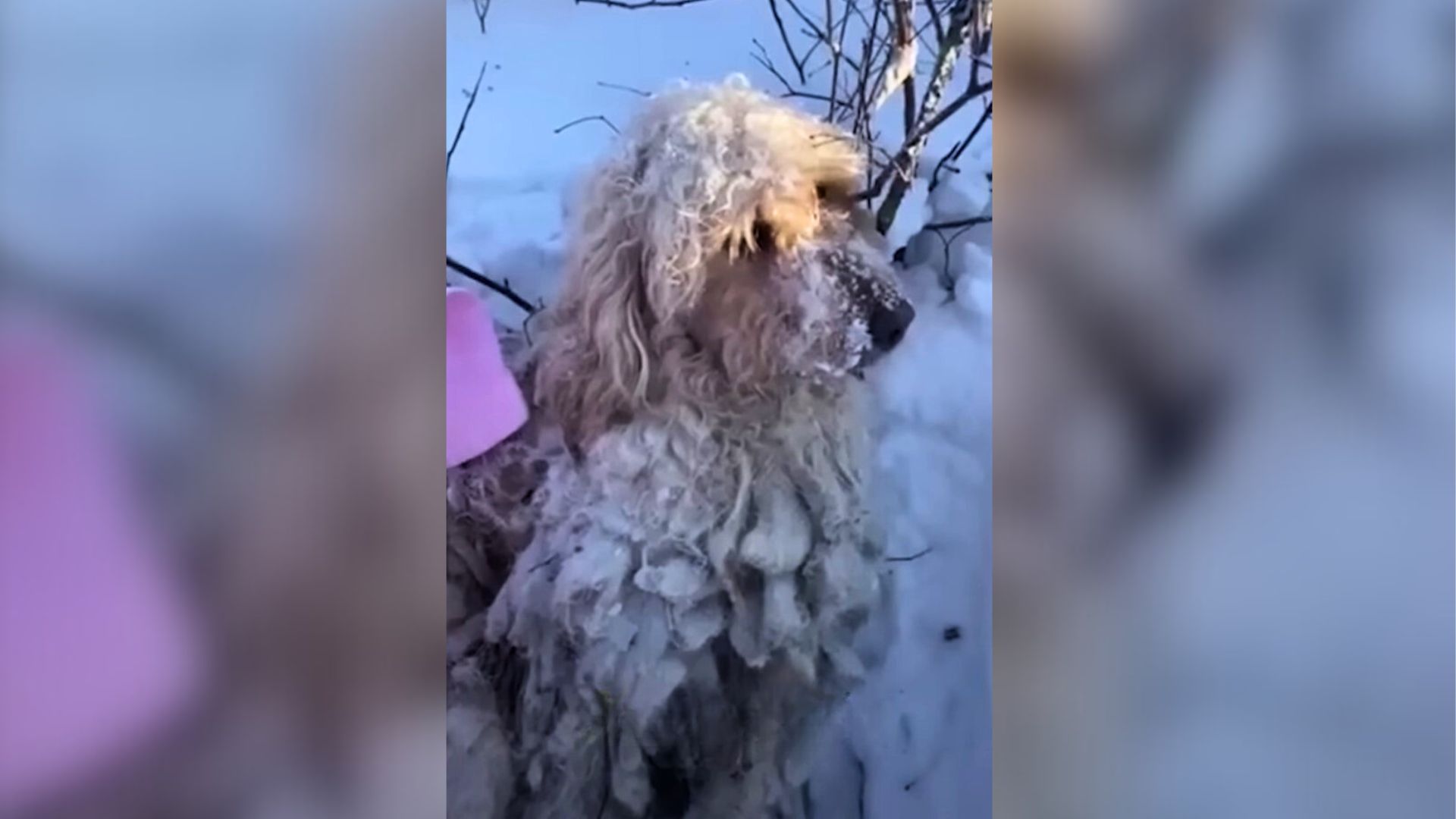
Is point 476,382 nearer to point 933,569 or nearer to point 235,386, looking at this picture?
point 235,386

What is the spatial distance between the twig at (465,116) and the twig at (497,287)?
0.07 metres

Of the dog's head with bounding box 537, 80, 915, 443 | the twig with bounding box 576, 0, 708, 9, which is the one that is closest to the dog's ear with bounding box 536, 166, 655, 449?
the dog's head with bounding box 537, 80, 915, 443

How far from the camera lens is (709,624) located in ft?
2.48

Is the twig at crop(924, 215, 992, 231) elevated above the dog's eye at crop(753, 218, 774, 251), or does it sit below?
above

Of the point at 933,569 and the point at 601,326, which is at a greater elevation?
the point at 601,326

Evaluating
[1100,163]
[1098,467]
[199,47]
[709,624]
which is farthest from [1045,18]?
[199,47]

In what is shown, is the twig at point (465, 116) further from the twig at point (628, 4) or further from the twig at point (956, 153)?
the twig at point (956, 153)

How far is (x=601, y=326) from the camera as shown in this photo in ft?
2.48

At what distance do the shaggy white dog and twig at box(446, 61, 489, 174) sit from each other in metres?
0.10

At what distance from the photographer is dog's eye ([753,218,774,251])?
29.5 inches

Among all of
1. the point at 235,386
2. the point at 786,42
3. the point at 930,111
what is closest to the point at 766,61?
the point at 786,42

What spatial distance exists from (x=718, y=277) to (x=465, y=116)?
22 centimetres

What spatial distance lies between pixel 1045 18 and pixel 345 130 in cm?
51

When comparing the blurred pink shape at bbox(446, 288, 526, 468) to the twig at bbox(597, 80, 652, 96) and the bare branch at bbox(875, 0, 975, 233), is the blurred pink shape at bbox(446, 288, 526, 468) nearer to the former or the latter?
the twig at bbox(597, 80, 652, 96)
